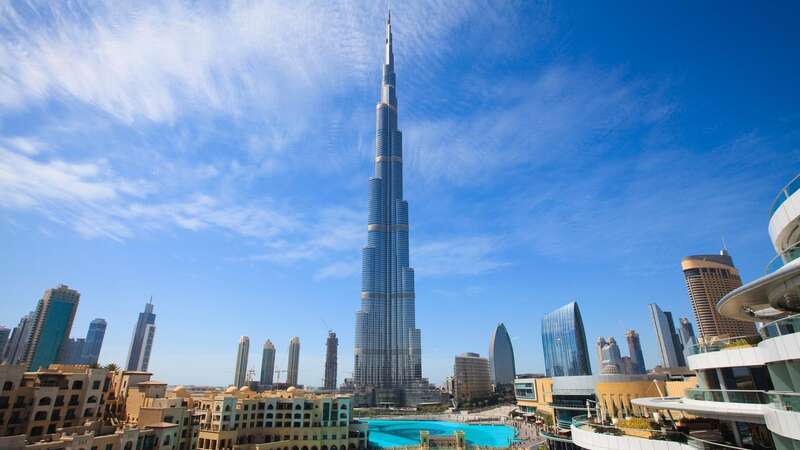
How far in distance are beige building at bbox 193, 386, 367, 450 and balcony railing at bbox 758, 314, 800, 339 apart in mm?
82258

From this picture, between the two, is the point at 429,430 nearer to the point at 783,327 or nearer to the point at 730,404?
the point at 730,404

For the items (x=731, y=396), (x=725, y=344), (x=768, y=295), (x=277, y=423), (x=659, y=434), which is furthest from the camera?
(x=277, y=423)

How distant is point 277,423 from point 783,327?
91014 millimetres

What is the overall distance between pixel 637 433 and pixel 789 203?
57.9 ft

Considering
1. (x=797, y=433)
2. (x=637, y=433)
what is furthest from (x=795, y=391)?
(x=637, y=433)

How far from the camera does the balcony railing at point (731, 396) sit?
69.7 feet

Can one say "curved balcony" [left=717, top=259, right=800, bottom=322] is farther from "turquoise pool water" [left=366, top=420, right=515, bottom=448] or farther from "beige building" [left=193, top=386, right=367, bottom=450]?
"turquoise pool water" [left=366, top=420, right=515, bottom=448]

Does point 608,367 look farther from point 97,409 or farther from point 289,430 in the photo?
point 97,409

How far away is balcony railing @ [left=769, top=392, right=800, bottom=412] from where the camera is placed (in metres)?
16.3

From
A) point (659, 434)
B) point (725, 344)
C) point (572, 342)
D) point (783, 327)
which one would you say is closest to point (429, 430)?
point (572, 342)

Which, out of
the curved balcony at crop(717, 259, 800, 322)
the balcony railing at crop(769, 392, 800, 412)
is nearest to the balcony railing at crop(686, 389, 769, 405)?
the balcony railing at crop(769, 392, 800, 412)

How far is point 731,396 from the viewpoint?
22.7m

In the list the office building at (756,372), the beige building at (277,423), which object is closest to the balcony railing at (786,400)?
the office building at (756,372)

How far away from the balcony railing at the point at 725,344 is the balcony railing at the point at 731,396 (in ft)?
8.49
